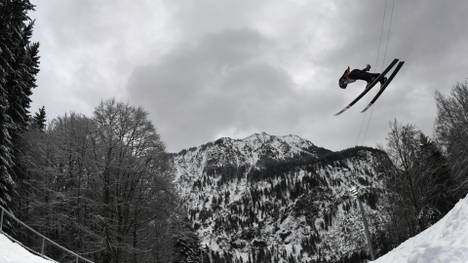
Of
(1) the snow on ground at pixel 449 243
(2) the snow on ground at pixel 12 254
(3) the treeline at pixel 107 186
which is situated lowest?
(1) the snow on ground at pixel 449 243

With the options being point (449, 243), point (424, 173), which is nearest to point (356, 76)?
point (449, 243)

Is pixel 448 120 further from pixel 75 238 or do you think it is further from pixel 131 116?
pixel 75 238

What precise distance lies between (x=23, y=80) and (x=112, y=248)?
1233cm

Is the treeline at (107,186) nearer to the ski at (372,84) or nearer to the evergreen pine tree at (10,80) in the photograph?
the evergreen pine tree at (10,80)

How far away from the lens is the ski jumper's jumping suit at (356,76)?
16.3m

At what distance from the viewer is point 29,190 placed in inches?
1022

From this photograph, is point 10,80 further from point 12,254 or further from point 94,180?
point 12,254

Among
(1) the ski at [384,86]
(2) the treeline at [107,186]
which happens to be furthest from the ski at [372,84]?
(2) the treeline at [107,186]

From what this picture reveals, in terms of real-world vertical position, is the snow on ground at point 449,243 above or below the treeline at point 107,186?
below

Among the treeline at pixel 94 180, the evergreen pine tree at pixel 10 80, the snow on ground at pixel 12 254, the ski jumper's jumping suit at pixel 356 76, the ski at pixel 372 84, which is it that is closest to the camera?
the snow on ground at pixel 12 254

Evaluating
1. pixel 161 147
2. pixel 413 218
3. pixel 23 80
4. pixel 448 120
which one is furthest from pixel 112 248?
pixel 448 120

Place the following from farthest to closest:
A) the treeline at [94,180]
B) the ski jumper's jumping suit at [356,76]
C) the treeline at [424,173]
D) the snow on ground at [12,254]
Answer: the treeline at [424,173] < the treeline at [94,180] < the ski jumper's jumping suit at [356,76] < the snow on ground at [12,254]

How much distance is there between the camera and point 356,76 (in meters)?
16.6

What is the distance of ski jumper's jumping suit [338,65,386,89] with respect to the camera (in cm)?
1634
